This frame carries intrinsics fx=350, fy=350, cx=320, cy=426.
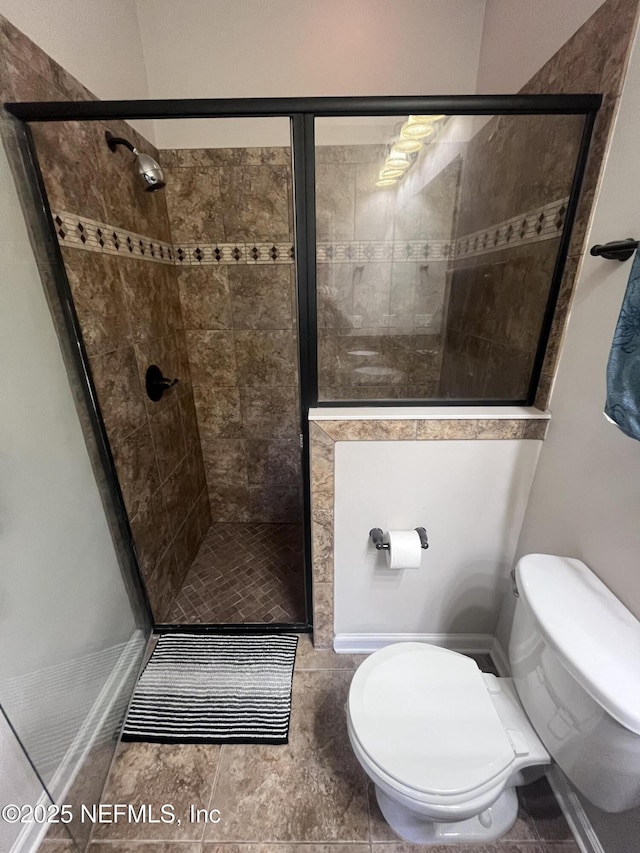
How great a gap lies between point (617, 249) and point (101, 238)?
1549 millimetres

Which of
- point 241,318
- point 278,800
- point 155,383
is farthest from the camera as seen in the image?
point 241,318

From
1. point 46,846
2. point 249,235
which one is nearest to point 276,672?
point 46,846

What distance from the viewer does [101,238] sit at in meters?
1.24

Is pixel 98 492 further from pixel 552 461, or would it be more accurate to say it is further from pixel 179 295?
pixel 552 461

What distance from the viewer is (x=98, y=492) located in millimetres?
1249

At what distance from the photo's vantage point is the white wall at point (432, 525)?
1.20 m

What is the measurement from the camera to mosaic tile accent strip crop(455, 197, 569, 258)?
1054 mm

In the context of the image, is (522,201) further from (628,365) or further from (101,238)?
(101,238)

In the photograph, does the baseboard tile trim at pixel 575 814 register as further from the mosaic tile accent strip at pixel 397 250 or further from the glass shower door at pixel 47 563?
the mosaic tile accent strip at pixel 397 250

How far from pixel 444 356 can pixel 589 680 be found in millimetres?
1073

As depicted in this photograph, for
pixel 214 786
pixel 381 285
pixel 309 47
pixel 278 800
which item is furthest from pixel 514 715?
pixel 309 47

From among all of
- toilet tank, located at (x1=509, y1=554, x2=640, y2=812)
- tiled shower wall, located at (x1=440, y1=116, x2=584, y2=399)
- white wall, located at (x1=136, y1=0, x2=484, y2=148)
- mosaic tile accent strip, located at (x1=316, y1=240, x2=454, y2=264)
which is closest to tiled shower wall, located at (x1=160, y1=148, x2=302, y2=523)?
white wall, located at (x1=136, y1=0, x2=484, y2=148)

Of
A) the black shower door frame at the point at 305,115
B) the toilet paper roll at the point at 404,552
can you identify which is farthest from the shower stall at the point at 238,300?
the toilet paper roll at the point at 404,552

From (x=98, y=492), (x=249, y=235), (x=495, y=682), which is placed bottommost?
(x=495, y=682)
